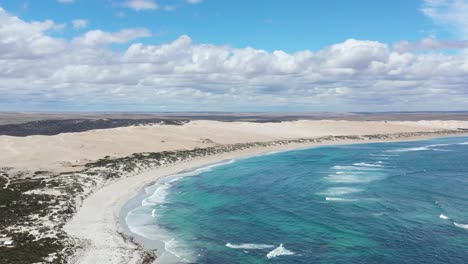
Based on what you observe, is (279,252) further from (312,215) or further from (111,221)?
(111,221)

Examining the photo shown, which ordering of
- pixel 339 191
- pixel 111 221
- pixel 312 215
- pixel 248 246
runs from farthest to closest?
pixel 339 191, pixel 312 215, pixel 111 221, pixel 248 246

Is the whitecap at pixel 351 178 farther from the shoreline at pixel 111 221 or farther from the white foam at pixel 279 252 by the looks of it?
the white foam at pixel 279 252

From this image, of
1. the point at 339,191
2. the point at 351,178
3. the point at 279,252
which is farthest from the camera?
the point at 351,178

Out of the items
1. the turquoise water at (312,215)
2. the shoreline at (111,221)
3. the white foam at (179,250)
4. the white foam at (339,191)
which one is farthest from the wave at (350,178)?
the white foam at (179,250)

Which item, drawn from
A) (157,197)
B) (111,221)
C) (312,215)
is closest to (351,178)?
(312,215)

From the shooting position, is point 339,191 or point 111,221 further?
point 339,191

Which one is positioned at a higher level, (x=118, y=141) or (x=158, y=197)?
(x=118, y=141)

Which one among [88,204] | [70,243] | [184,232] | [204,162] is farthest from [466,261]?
[204,162]
